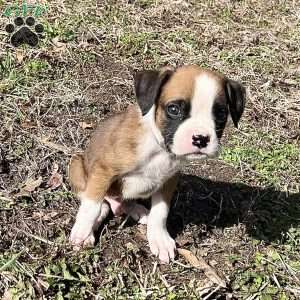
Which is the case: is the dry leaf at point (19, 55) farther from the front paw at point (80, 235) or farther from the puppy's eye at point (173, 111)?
the puppy's eye at point (173, 111)

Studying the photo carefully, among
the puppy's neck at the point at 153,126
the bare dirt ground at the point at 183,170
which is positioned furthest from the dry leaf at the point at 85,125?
the puppy's neck at the point at 153,126

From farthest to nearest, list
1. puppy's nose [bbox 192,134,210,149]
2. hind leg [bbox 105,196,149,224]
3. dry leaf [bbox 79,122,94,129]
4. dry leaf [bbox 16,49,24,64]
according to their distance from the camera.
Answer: dry leaf [bbox 16,49,24,64], dry leaf [bbox 79,122,94,129], hind leg [bbox 105,196,149,224], puppy's nose [bbox 192,134,210,149]

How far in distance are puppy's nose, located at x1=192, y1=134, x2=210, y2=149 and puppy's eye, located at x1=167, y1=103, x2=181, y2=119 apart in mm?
213

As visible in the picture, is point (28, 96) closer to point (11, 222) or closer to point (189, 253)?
point (11, 222)

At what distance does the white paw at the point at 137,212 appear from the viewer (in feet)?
17.2

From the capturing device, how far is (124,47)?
7.71 meters

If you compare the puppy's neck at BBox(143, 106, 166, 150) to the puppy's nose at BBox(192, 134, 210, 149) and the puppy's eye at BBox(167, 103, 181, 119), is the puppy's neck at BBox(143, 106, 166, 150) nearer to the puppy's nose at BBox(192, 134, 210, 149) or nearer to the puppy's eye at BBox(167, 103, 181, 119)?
the puppy's eye at BBox(167, 103, 181, 119)

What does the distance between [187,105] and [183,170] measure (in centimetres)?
194

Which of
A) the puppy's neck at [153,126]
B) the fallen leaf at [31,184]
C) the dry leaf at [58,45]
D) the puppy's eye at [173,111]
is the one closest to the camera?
the puppy's eye at [173,111]

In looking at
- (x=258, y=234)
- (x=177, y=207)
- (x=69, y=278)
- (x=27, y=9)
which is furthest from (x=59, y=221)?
(x=27, y=9)

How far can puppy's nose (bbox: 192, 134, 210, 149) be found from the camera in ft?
13.1

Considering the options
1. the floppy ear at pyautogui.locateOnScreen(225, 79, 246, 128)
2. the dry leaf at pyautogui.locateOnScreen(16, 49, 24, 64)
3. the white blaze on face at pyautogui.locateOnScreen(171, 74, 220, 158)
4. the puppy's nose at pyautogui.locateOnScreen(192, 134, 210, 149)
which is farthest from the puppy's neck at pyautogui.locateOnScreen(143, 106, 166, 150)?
the dry leaf at pyautogui.locateOnScreen(16, 49, 24, 64)

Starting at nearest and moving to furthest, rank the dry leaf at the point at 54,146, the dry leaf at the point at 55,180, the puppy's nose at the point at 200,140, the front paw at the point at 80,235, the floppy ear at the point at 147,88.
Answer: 1. the puppy's nose at the point at 200,140
2. the floppy ear at the point at 147,88
3. the front paw at the point at 80,235
4. the dry leaf at the point at 55,180
5. the dry leaf at the point at 54,146

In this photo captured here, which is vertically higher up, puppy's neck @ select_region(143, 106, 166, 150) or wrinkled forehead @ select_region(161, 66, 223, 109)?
wrinkled forehead @ select_region(161, 66, 223, 109)
